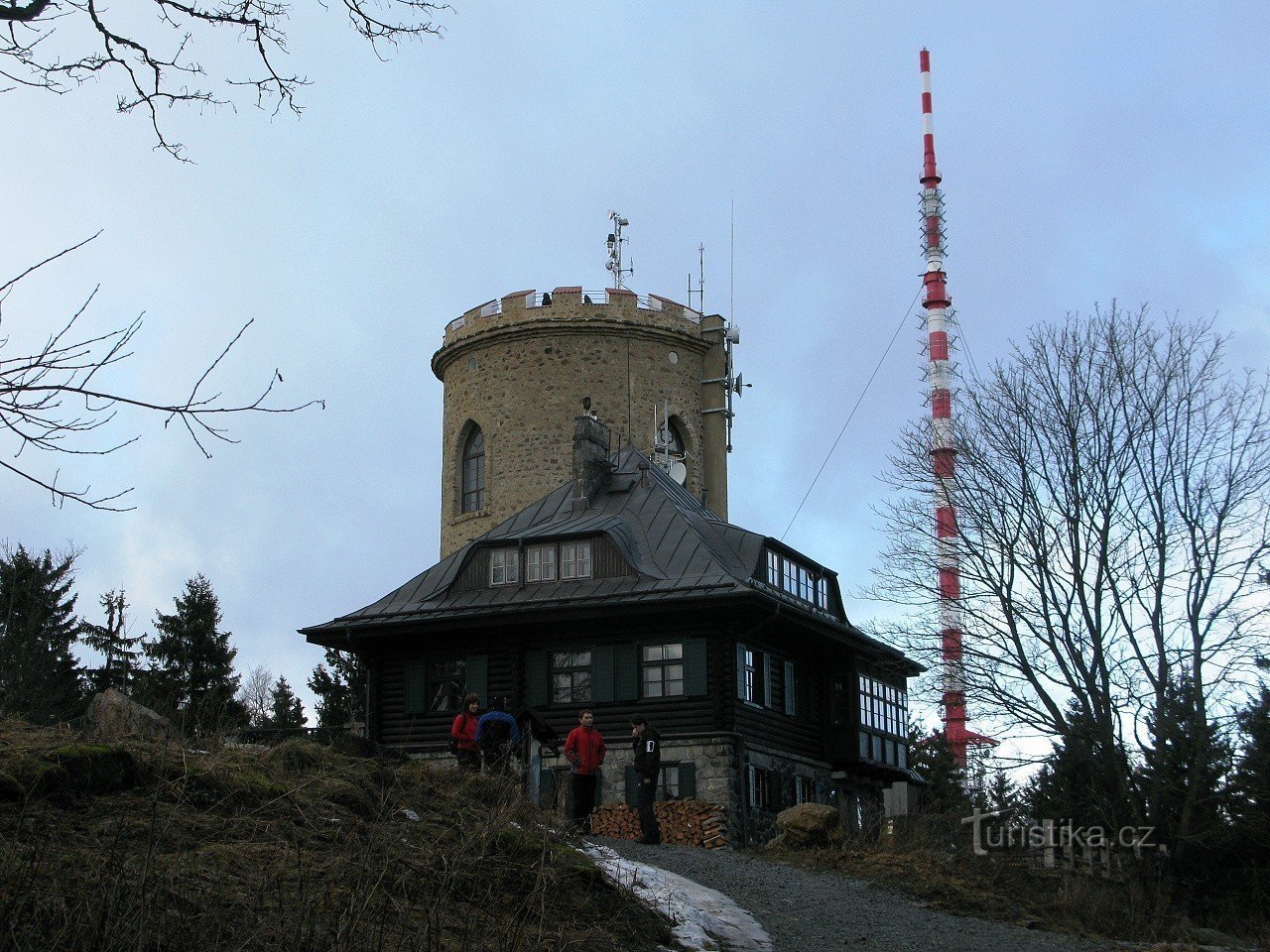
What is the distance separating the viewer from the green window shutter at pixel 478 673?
29219 mm

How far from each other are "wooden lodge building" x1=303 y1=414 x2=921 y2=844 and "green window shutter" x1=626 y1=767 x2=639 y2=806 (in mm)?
130

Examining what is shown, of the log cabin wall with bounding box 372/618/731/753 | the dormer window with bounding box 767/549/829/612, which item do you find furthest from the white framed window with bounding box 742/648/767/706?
the dormer window with bounding box 767/549/829/612

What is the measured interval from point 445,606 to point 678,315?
1402 centimetres

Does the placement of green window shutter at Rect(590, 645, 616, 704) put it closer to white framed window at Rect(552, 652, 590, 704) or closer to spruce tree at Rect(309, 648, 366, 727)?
white framed window at Rect(552, 652, 590, 704)

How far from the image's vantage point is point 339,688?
41.8 m

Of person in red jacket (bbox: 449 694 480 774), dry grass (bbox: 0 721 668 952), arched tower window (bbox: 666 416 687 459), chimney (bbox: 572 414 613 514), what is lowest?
dry grass (bbox: 0 721 668 952)

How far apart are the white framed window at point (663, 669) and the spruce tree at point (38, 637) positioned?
9951 millimetres

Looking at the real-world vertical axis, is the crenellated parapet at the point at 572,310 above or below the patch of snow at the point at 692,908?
above

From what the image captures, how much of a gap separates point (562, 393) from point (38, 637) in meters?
13.1

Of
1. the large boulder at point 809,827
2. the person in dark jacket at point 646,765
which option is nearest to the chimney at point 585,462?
the person in dark jacket at point 646,765

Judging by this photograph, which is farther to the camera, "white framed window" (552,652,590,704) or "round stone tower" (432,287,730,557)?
"round stone tower" (432,287,730,557)

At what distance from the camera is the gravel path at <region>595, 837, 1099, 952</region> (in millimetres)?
12602

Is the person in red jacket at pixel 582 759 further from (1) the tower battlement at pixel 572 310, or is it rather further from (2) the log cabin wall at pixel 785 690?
(1) the tower battlement at pixel 572 310

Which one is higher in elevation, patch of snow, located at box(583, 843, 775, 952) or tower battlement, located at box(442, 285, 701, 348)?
tower battlement, located at box(442, 285, 701, 348)
